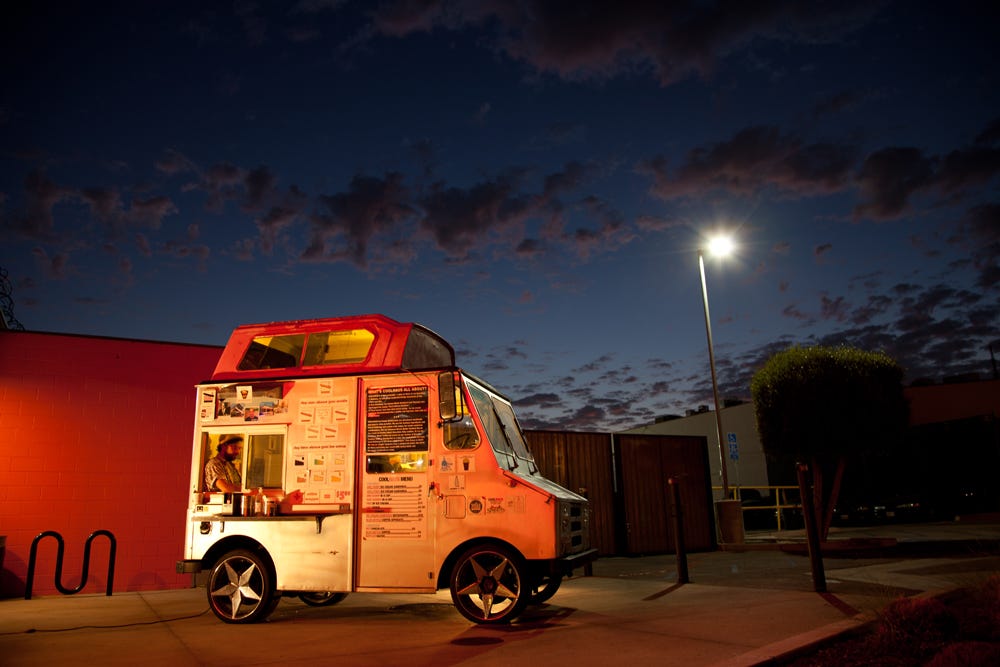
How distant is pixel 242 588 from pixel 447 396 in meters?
3.13

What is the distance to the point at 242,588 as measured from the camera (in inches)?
295

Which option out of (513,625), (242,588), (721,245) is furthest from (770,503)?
(242,588)

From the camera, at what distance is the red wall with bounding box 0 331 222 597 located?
34.0 ft

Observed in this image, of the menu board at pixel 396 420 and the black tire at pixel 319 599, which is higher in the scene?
the menu board at pixel 396 420

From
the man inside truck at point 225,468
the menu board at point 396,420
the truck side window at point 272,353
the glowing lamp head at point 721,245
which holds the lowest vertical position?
the man inside truck at point 225,468

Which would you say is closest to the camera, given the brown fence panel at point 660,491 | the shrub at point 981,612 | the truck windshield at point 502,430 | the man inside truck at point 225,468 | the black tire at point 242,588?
the shrub at point 981,612

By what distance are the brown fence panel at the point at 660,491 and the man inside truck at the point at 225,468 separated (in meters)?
10.0

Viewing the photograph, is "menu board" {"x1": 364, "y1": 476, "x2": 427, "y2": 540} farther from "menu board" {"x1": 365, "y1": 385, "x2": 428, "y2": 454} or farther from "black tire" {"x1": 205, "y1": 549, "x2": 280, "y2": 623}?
"black tire" {"x1": 205, "y1": 549, "x2": 280, "y2": 623}

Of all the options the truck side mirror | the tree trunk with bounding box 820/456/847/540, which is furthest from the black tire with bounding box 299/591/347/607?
the tree trunk with bounding box 820/456/847/540

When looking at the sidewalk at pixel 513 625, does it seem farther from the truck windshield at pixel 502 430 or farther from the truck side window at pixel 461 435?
the truck side window at pixel 461 435

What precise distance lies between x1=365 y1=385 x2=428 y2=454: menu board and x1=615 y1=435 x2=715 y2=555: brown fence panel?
9378 millimetres

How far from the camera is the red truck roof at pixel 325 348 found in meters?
7.79

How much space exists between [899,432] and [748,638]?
36.3ft

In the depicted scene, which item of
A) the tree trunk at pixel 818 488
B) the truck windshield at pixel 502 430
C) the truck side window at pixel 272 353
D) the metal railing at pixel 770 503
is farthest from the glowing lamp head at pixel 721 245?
the truck side window at pixel 272 353
